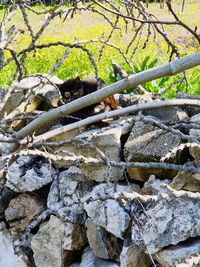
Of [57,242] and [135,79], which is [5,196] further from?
[135,79]

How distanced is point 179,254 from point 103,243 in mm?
393

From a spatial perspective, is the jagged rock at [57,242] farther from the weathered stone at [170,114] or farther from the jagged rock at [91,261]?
the weathered stone at [170,114]

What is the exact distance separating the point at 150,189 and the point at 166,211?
0.56 ft

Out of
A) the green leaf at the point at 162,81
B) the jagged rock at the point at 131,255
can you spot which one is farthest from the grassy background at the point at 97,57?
the jagged rock at the point at 131,255

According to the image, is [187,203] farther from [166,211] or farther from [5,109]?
[5,109]

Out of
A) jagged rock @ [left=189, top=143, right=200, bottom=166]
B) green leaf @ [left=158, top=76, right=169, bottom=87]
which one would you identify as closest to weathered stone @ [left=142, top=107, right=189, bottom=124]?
jagged rock @ [left=189, top=143, right=200, bottom=166]

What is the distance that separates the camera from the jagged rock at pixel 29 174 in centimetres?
257

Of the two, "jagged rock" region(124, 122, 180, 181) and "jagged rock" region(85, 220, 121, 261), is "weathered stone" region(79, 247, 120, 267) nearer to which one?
"jagged rock" region(85, 220, 121, 261)

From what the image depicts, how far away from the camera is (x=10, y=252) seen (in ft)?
8.71

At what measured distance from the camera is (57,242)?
2.46 meters

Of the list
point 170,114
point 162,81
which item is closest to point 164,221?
point 170,114

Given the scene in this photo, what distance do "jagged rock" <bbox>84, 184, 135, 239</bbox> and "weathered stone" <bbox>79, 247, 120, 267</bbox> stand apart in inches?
6.6

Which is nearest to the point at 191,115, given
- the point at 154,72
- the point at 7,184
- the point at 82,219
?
the point at 82,219

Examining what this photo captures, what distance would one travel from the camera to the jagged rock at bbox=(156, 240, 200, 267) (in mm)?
1956
